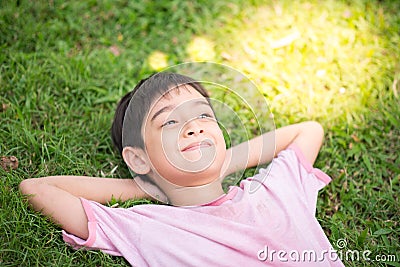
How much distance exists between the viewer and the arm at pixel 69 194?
2189 mm

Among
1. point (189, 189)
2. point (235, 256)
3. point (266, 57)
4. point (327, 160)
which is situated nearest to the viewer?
point (235, 256)

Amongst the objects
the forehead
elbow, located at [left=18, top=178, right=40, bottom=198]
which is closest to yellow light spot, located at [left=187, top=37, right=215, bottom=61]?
the forehead

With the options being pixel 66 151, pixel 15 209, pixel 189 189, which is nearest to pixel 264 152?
pixel 189 189

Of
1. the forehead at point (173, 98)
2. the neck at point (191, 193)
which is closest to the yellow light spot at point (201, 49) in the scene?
the forehead at point (173, 98)

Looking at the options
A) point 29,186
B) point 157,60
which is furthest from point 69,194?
point 157,60

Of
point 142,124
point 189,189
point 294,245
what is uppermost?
point 142,124

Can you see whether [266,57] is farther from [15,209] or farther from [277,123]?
[15,209]

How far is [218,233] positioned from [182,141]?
41 cm

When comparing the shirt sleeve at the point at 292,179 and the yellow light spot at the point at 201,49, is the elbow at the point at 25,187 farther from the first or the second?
the yellow light spot at the point at 201,49

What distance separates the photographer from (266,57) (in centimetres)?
327

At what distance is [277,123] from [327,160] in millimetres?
346

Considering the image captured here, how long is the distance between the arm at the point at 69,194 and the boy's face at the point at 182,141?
24 centimetres

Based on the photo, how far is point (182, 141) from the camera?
225 centimetres

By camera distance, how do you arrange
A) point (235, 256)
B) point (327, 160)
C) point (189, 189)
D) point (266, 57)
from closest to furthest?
point (235, 256)
point (189, 189)
point (327, 160)
point (266, 57)
